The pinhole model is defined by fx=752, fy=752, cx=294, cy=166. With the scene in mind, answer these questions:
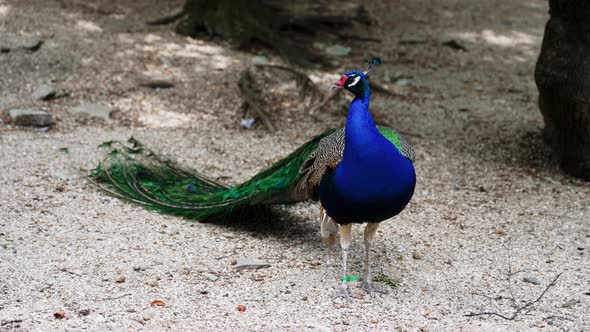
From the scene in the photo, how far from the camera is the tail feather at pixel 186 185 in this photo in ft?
16.7

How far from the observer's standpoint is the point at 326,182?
4.39 m

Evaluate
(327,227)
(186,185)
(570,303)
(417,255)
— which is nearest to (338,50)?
(186,185)

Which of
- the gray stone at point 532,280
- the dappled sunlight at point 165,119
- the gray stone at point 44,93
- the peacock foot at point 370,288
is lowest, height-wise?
the dappled sunlight at point 165,119

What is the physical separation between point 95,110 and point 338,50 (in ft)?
12.3

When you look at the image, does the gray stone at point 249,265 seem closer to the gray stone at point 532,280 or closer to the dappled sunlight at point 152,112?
the gray stone at point 532,280

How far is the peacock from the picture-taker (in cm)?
416

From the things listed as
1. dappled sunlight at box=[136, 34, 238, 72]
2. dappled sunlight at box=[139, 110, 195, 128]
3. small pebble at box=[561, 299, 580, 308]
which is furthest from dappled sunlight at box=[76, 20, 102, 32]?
small pebble at box=[561, 299, 580, 308]

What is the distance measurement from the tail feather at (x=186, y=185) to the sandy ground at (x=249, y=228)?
0.12 metres

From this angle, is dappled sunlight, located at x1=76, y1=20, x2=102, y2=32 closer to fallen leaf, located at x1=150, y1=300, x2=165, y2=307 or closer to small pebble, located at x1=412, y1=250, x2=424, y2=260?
small pebble, located at x1=412, y1=250, x2=424, y2=260

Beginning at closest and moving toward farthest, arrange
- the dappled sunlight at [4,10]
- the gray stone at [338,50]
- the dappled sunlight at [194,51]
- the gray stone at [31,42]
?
the gray stone at [31,42]
the dappled sunlight at [194,51]
the dappled sunlight at [4,10]
the gray stone at [338,50]

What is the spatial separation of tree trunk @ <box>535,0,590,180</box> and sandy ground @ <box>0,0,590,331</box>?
0.33m

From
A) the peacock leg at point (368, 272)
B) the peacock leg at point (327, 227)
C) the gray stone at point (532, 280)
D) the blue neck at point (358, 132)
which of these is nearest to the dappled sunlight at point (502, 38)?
the gray stone at point (532, 280)

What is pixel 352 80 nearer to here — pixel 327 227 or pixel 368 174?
pixel 368 174

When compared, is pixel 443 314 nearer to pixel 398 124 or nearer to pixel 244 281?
pixel 244 281
